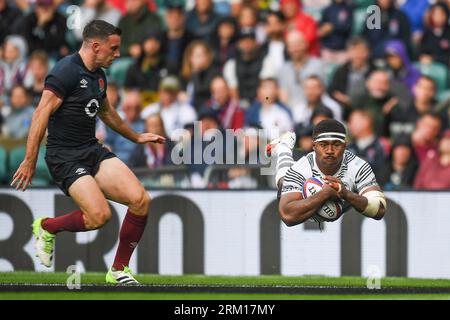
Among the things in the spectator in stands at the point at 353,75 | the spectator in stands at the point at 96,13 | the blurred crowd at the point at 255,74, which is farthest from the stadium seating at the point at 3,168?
the spectator in stands at the point at 353,75

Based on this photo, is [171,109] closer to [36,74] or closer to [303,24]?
[36,74]

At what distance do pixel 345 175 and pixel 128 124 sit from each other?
5.20m

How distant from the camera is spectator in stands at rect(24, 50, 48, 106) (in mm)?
15492

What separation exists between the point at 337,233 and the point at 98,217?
3.61 m

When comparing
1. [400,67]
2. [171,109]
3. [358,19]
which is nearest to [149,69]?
[171,109]

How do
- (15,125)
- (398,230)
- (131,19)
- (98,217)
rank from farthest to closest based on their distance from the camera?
(131,19) → (15,125) → (398,230) → (98,217)

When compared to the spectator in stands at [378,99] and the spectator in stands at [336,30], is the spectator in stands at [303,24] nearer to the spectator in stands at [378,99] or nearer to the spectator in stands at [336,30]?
the spectator in stands at [336,30]

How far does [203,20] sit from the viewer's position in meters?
16.0

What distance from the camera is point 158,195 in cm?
1290

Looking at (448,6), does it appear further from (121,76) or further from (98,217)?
(98,217)

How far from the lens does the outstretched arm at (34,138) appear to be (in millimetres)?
9609

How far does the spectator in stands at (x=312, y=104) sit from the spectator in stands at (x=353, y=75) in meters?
0.36

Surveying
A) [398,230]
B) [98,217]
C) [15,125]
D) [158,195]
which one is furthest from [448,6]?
[98,217]

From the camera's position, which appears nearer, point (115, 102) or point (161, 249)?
point (161, 249)
